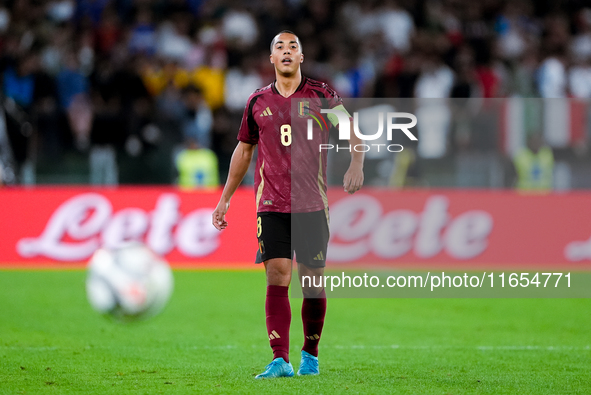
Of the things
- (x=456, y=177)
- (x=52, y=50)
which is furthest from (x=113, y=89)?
(x=456, y=177)

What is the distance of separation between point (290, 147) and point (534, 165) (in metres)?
8.37

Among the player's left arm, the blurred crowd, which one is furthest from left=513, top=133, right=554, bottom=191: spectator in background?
the player's left arm

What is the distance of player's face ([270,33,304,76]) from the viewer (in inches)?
213

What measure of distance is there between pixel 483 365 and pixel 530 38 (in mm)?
12716

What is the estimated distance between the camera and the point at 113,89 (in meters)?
14.9

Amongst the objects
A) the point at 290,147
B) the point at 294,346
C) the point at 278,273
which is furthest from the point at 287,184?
the point at 294,346

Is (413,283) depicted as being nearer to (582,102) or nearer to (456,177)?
(456,177)

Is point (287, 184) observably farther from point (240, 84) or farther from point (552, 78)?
point (552, 78)

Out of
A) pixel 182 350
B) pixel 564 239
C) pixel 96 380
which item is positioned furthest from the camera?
pixel 564 239

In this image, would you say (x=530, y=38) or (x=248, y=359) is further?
(x=530, y=38)

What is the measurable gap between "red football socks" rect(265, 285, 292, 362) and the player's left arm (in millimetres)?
796

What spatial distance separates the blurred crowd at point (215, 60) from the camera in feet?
47.4

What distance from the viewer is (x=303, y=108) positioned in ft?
18.1

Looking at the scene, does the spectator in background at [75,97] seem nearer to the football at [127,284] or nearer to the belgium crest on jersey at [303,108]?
the football at [127,284]
